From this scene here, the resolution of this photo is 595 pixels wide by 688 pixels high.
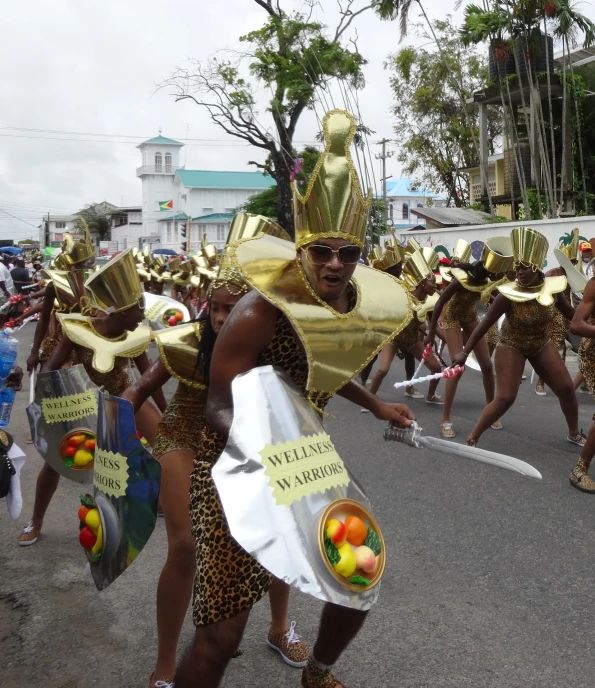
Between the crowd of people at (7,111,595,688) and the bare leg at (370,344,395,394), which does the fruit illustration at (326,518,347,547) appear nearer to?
the crowd of people at (7,111,595,688)

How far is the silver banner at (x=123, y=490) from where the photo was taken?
3.04 metres

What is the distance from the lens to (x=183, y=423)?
3.40m

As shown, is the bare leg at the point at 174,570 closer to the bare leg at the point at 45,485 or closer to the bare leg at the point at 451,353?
the bare leg at the point at 45,485

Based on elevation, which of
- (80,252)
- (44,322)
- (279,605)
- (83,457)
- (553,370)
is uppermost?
(80,252)

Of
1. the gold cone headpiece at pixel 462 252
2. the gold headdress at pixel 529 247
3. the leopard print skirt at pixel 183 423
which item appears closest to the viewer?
the leopard print skirt at pixel 183 423

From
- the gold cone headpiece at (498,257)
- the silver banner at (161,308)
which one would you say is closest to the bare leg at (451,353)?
the gold cone headpiece at (498,257)

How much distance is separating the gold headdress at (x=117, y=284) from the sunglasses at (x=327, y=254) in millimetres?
2032

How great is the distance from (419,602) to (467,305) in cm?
526

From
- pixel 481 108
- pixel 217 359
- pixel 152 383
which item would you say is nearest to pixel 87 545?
pixel 152 383

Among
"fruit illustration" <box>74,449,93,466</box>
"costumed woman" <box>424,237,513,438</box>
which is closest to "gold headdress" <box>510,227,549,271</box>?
"costumed woman" <box>424,237,513,438</box>

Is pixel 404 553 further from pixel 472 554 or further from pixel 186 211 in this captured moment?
pixel 186 211

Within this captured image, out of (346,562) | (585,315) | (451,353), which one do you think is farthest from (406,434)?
(451,353)

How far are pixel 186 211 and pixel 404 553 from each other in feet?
275

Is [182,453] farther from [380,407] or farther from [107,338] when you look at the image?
[107,338]
